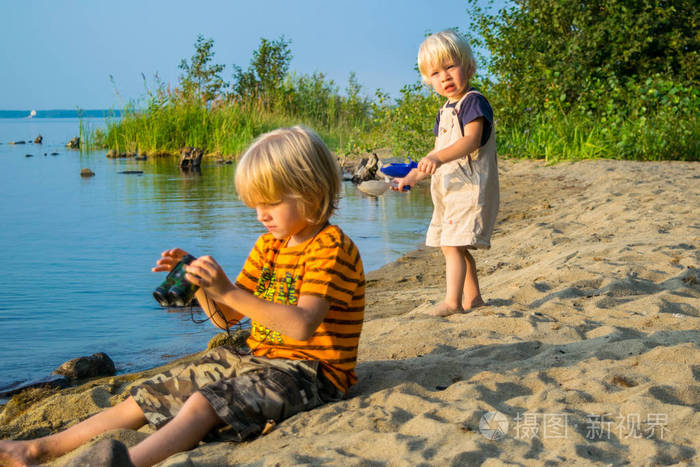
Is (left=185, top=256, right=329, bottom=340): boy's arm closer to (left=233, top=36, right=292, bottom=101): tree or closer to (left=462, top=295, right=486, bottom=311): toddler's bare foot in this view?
(left=462, top=295, right=486, bottom=311): toddler's bare foot

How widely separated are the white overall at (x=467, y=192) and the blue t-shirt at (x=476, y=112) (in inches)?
1.8

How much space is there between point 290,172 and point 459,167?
1.96 meters

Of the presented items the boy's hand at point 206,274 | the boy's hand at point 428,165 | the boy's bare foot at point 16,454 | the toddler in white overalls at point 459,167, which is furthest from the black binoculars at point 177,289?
the toddler in white overalls at point 459,167

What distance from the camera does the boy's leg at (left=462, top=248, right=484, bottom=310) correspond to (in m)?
4.57

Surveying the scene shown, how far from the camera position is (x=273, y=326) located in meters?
2.59

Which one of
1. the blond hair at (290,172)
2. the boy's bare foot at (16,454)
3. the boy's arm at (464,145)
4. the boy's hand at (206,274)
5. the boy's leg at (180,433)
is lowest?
the boy's bare foot at (16,454)

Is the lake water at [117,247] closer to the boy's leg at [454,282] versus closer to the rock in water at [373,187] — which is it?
the rock in water at [373,187]

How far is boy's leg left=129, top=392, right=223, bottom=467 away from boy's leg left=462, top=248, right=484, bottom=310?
2263 millimetres

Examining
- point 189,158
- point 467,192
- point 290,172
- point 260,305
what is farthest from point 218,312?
point 189,158

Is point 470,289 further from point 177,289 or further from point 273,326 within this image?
point 177,289

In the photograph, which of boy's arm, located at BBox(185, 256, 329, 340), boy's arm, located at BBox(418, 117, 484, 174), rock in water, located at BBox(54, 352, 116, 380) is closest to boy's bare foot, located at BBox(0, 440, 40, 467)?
boy's arm, located at BBox(185, 256, 329, 340)

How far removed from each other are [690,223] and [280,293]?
484 cm

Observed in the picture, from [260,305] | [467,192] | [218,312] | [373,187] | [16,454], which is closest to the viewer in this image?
[260,305]

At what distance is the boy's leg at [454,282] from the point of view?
4.42 meters
